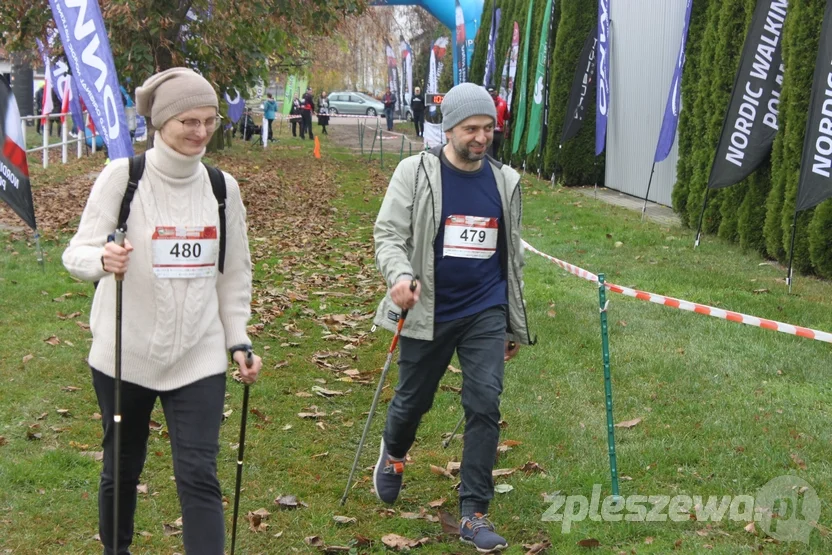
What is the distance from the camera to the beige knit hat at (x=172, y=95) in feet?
12.2

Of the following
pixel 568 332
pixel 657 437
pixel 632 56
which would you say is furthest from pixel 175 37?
pixel 657 437

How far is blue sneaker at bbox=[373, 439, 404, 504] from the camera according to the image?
5266mm

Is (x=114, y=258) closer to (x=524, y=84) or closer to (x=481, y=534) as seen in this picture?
(x=481, y=534)

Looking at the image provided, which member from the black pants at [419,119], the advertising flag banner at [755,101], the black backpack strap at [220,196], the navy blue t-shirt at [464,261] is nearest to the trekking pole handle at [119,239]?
the black backpack strap at [220,196]

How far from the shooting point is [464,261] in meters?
4.80

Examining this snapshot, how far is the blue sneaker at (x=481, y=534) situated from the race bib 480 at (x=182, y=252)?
182 centimetres

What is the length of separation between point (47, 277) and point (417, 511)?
6.90m

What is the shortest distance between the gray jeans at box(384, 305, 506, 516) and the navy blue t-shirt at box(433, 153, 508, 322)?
0.06 metres

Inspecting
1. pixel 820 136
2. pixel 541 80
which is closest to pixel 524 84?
pixel 541 80

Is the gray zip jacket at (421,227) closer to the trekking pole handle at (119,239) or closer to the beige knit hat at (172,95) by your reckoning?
the beige knit hat at (172,95)

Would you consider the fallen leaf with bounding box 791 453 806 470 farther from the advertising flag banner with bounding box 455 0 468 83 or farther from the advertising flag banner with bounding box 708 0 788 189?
the advertising flag banner with bounding box 455 0 468 83

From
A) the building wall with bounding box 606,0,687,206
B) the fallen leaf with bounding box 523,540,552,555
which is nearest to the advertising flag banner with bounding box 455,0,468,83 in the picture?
the building wall with bounding box 606,0,687,206

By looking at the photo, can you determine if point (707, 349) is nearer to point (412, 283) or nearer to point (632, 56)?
point (412, 283)

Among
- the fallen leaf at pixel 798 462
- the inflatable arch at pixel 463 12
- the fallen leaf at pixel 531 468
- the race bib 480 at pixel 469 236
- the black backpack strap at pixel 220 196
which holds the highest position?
the inflatable arch at pixel 463 12
